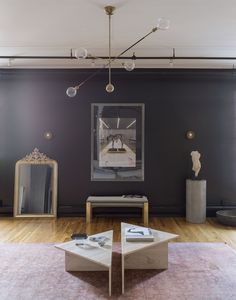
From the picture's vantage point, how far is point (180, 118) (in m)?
6.56

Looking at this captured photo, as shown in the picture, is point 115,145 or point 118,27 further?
point 115,145

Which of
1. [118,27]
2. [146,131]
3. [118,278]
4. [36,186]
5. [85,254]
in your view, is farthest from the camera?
[146,131]

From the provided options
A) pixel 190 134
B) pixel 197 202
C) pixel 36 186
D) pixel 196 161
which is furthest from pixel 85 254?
pixel 190 134

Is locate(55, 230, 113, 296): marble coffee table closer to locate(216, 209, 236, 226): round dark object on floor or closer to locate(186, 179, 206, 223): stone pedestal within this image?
locate(186, 179, 206, 223): stone pedestal

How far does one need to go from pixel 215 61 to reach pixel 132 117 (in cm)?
195

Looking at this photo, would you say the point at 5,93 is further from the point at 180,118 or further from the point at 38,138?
the point at 180,118

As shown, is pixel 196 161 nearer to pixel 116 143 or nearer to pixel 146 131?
pixel 146 131

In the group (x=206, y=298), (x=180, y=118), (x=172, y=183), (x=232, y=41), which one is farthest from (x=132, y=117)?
(x=206, y=298)

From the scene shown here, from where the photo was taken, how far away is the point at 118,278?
3387mm

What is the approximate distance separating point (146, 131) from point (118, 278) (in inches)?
145

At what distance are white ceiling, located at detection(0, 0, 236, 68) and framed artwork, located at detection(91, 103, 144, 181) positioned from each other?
3.74 ft

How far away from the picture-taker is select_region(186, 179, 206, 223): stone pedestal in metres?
6.01

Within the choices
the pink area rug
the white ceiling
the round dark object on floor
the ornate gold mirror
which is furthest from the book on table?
the ornate gold mirror

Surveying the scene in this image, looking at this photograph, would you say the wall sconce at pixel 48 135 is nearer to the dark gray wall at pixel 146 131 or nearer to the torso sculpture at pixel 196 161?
the dark gray wall at pixel 146 131
